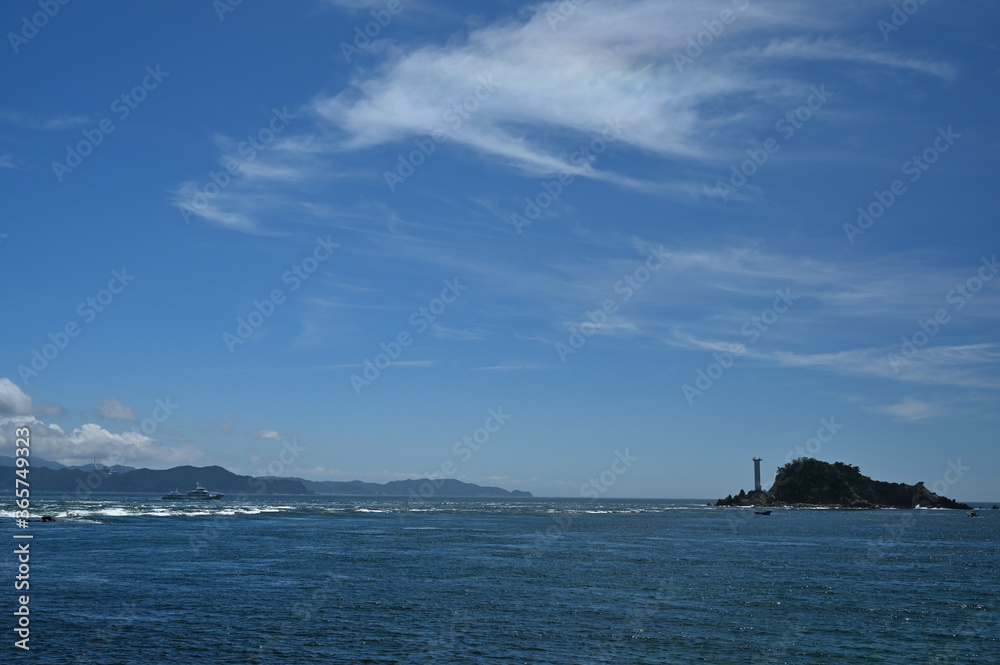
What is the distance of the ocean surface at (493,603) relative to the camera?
3281 cm

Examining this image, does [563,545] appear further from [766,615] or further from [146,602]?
[146,602]

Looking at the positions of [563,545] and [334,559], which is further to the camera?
[563,545]

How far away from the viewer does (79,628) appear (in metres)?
35.4

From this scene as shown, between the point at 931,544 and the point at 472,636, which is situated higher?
the point at 472,636

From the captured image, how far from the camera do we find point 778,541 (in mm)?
98812

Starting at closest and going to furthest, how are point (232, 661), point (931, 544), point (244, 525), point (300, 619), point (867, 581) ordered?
1. point (232, 661)
2. point (300, 619)
3. point (867, 581)
4. point (931, 544)
5. point (244, 525)

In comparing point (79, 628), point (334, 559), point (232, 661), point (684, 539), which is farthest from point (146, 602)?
point (684, 539)

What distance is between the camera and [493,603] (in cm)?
4453

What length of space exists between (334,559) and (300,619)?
1143 inches

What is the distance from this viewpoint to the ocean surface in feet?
108

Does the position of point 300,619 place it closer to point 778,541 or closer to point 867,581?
point 867,581

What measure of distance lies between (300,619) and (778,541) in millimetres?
77765

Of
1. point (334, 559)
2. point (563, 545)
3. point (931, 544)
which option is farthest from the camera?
point (931, 544)

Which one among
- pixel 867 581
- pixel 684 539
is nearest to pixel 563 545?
pixel 684 539
